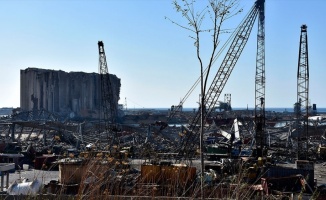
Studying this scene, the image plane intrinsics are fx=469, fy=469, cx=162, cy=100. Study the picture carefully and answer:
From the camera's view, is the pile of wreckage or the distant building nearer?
the pile of wreckage

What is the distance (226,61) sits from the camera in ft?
143

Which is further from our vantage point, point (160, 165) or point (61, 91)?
point (61, 91)

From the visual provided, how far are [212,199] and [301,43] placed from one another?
4210cm

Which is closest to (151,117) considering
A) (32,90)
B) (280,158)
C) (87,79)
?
(87,79)

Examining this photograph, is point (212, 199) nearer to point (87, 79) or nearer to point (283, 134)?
point (283, 134)

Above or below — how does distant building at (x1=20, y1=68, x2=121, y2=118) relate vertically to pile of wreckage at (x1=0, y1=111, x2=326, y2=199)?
above

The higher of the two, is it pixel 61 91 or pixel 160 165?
pixel 61 91

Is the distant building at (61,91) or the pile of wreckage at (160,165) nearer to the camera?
the pile of wreckage at (160,165)

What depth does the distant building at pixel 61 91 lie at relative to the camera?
105 m

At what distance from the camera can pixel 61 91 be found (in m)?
112

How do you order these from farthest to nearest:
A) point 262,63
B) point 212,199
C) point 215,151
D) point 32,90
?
point 32,90 → point 262,63 → point 215,151 → point 212,199

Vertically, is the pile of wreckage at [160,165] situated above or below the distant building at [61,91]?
below

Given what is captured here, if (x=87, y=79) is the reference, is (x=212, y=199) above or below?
below

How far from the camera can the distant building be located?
10506 centimetres
